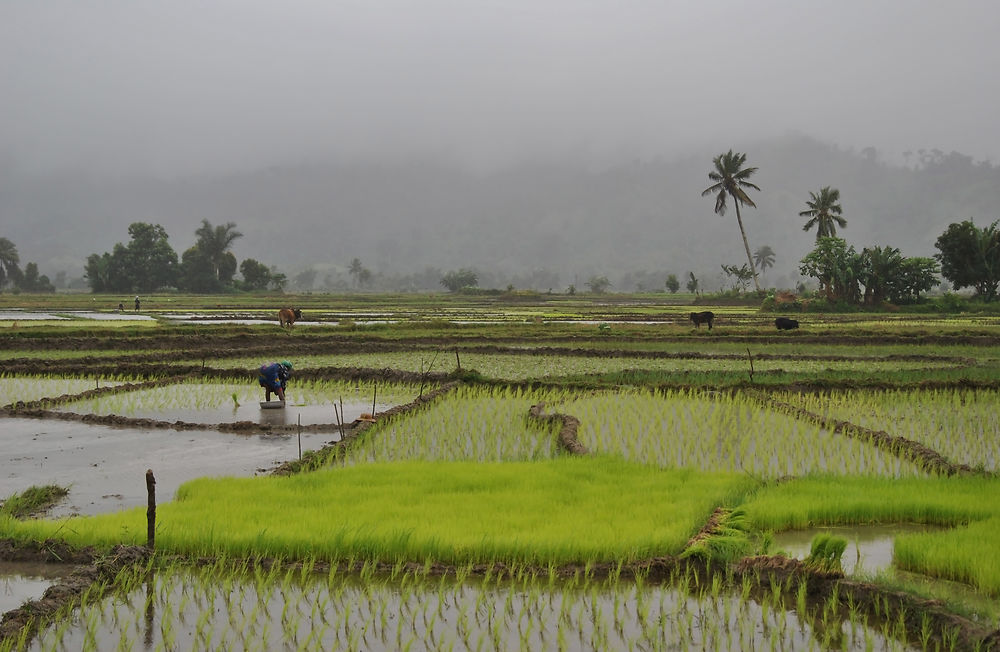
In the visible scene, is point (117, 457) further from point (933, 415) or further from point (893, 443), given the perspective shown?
point (933, 415)

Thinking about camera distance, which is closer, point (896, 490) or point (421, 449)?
point (896, 490)

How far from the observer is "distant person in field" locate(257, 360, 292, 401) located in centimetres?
1167

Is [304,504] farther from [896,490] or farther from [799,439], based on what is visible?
[799,439]

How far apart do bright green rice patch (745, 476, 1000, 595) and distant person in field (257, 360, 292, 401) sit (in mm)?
7590

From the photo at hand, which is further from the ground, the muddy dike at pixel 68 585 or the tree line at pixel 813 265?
the tree line at pixel 813 265

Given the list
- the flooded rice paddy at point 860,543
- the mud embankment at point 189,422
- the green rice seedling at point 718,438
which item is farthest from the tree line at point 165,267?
the flooded rice paddy at point 860,543

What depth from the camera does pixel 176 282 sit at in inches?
2908

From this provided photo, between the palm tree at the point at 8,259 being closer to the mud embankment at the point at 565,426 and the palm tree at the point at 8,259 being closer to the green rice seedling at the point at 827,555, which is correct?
the mud embankment at the point at 565,426

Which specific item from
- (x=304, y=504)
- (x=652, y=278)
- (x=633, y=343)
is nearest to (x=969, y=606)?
(x=304, y=504)

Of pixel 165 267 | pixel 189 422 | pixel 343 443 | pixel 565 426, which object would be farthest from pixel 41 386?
pixel 165 267

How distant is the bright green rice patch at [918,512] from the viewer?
15.5ft

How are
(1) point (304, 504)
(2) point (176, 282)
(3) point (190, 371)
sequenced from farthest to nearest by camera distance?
(2) point (176, 282), (3) point (190, 371), (1) point (304, 504)

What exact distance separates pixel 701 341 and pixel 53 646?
18.9 meters

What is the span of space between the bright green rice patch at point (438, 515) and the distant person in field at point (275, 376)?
4662 millimetres
